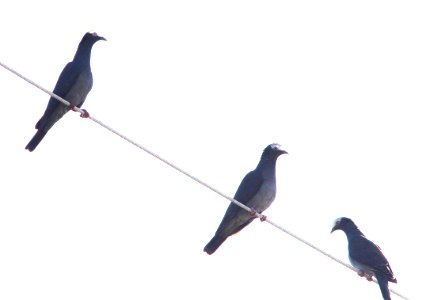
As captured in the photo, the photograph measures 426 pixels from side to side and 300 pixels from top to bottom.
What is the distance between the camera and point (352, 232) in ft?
44.7

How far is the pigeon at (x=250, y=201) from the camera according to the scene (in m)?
12.1

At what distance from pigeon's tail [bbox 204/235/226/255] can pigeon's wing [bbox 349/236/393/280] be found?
1.57 meters

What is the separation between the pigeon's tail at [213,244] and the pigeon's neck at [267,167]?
2.88 feet

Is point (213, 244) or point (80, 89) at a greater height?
point (80, 89)

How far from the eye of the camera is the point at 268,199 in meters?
12.2

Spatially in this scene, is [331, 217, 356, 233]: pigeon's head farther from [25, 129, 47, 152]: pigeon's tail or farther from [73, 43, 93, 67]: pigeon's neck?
[25, 129, 47, 152]: pigeon's tail

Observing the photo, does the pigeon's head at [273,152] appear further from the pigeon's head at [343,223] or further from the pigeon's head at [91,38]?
the pigeon's head at [91,38]

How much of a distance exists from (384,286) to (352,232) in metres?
1.80

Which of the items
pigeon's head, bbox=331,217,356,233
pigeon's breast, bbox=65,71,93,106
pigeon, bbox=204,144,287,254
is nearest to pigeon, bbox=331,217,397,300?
pigeon's head, bbox=331,217,356,233

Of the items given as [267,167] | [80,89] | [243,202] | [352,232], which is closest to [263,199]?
[243,202]

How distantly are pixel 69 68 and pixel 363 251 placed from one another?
149 inches

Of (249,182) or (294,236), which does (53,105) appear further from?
(294,236)

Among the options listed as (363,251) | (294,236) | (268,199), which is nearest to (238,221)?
(268,199)

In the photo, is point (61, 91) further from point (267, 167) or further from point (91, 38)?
point (267, 167)
